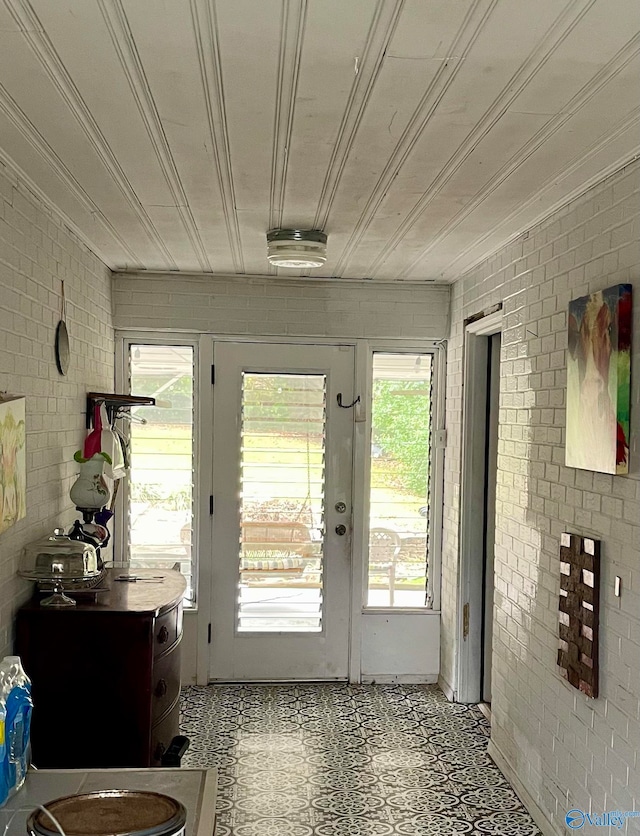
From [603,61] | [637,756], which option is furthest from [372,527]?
[603,61]

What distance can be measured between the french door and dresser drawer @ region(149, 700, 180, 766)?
144 centimetres

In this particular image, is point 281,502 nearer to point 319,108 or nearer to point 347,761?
point 347,761

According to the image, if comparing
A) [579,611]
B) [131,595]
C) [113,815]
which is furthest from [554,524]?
[113,815]

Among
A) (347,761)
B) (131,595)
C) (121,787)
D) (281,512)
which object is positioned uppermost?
(281,512)

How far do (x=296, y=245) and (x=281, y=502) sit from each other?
71.5 inches

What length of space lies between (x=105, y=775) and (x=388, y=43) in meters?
1.77

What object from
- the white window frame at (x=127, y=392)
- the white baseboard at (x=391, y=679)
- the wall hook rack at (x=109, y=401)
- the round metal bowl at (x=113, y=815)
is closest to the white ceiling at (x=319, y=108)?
the wall hook rack at (x=109, y=401)

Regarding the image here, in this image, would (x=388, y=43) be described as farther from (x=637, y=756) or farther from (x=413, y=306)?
(x=413, y=306)

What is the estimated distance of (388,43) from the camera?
1.74 metres

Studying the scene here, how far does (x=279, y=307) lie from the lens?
15.8 ft

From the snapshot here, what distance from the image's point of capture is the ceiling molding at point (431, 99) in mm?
1623

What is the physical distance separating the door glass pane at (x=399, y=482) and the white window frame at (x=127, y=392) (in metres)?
1.04

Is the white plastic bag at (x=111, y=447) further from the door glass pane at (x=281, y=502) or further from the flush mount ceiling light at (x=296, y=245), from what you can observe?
the flush mount ceiling light at (x=296, y=245)

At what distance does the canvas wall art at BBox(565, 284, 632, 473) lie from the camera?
2.41 metres
